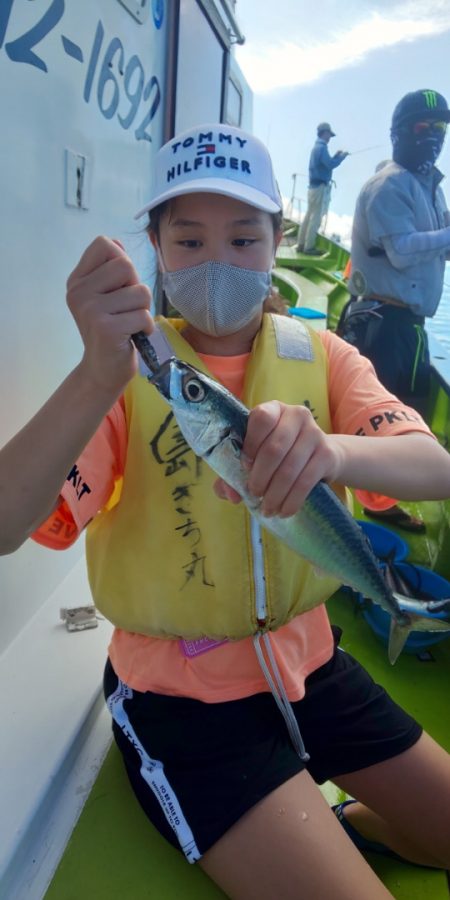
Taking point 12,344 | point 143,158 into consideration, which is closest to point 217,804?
point 12,344

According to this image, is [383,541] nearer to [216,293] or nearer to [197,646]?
[197,646]

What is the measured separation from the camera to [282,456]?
3.67 ft

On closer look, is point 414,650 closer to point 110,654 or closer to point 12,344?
point 110,654

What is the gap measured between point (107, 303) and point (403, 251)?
3362 millimetres

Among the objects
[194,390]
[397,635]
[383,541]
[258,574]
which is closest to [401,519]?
[383,541]

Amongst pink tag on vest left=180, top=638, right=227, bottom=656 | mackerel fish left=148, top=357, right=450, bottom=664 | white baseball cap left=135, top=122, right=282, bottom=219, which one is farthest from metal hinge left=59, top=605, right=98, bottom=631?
white baseball cap left=135, top=122, right=282, bottom=219

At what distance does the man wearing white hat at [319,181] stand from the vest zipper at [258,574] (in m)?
12.3

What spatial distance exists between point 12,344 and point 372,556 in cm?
139

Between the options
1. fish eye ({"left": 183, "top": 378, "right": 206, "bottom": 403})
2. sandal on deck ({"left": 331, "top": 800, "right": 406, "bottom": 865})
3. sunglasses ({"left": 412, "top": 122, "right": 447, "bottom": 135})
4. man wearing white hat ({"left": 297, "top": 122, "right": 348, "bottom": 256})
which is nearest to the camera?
fish eye ({"left": 183, "top": 378, "right": 206, "bottom": 403})

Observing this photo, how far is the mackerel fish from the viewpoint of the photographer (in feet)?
3.43

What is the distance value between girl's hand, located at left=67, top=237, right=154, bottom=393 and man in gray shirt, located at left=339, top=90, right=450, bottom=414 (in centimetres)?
331

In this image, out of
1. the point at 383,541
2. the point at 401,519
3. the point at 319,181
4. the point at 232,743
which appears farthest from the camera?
the point at 319,181

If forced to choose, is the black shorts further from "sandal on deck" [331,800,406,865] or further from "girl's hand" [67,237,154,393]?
"girl's hand" [67,237,154,393]

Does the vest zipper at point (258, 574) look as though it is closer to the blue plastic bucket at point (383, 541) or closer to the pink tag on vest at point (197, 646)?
the pink tag on vest at point (197, 646)
